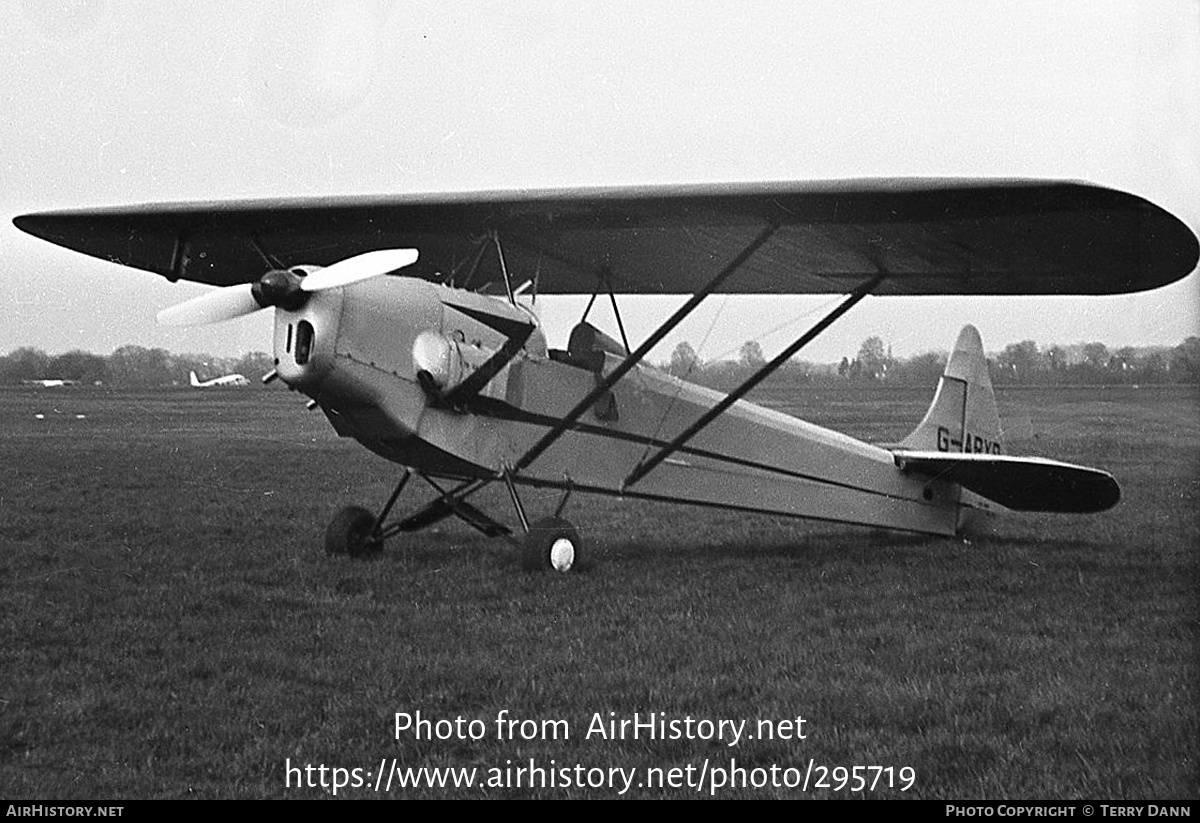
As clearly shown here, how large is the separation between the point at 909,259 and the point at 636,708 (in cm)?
490

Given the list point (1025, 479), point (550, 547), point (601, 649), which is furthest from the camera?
point (1025, 479)

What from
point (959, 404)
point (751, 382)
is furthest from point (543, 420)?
point (959, 404)

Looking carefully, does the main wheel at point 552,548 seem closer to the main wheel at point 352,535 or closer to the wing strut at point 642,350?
the wing strut at point 642,350

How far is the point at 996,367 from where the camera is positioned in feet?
36.3

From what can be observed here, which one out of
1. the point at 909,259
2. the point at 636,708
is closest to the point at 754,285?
the point at 909,259

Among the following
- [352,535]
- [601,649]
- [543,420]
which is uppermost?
[543,420]

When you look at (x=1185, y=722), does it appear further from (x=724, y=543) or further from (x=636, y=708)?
(x=724, y=543)

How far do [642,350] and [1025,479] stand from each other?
12.1ft

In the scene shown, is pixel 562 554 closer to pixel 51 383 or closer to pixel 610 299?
pixel 610 299

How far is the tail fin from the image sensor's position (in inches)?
417

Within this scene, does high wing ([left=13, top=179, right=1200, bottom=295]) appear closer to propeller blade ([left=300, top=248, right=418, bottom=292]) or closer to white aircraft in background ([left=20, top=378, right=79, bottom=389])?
propeller blade ([left=300, top=248, right=418, bottom=292])

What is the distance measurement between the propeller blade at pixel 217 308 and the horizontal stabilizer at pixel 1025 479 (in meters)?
6.08

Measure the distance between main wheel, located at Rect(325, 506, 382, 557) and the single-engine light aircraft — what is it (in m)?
0.02

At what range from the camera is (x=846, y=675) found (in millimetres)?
4668
